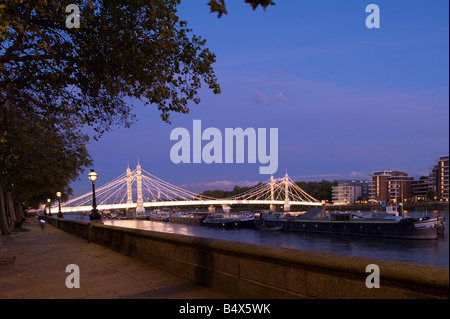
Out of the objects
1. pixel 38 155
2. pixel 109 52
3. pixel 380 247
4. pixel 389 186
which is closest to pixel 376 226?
pixel 380 247

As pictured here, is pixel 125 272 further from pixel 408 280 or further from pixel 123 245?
pixel 408 280

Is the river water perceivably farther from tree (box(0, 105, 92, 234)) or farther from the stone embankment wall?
the stone embankment wall

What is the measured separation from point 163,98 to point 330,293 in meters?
7.13

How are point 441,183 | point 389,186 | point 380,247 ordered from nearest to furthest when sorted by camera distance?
point 380,247, point 441,183, point 389,186

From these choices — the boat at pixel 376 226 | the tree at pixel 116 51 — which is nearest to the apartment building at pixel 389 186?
the boat at pixel 376 226

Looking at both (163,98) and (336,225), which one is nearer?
(163,98)

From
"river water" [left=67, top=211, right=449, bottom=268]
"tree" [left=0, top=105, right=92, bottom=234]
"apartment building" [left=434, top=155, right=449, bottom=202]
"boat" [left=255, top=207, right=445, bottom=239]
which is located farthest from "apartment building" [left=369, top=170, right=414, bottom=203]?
"tree" [left=0, top=105, right=92, bottom=234]

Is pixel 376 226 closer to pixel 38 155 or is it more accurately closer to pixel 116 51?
pixel 38 155

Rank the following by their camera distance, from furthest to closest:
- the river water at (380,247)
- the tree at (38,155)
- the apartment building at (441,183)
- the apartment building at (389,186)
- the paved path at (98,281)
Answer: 1. the apartment building at (389,186)
2. the apartment building at (441,183)
3. the river water at (380,247)
4. the tree at (38,155)
5. the paved path at (98,281)

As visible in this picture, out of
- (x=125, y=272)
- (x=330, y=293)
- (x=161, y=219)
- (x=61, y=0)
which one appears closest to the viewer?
(x=330, y=293)

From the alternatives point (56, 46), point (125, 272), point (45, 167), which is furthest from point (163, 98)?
point (45, 167)

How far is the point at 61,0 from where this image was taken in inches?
355

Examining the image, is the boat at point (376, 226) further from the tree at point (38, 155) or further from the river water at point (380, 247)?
the tree at point (38, 155)

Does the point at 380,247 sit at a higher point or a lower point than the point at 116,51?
lower
